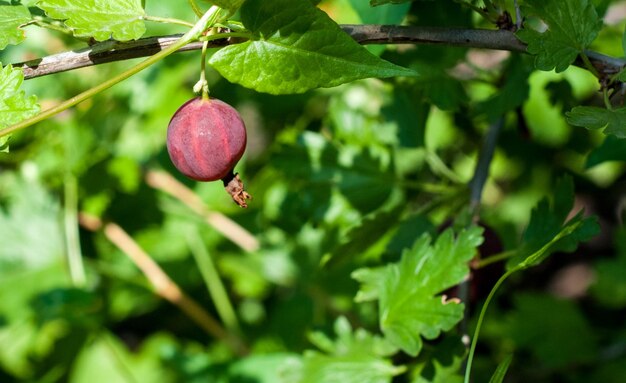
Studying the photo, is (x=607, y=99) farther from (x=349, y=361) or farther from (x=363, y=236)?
(x=349, y=361)

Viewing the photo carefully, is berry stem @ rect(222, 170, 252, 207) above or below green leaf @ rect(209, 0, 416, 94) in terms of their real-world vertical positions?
below

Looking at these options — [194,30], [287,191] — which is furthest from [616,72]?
[287,191]

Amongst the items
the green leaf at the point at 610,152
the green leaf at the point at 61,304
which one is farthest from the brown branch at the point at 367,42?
the green leaf at the point at 61,304

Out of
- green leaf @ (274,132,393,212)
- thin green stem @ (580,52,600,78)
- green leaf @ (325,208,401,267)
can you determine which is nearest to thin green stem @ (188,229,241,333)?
green leaf @ (274,132,393,212)

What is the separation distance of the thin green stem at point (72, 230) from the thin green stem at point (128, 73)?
1.07 m

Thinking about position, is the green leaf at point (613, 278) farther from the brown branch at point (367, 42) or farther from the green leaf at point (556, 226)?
the brown branch at point (367, 42)

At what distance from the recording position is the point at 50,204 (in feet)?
6.06

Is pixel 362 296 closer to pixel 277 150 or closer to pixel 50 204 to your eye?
pixel 277 150

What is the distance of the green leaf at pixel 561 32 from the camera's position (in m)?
0.82

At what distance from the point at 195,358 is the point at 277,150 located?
1.71 ft

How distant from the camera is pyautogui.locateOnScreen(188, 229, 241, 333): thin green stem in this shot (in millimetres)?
1860

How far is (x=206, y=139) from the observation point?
0.74 m

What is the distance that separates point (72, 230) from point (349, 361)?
885 mm

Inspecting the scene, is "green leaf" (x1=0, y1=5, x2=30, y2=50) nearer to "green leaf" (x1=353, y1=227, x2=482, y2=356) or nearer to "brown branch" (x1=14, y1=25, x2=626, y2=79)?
"brown branch" (x1=14, y1=25, x2=626, y2=79)
